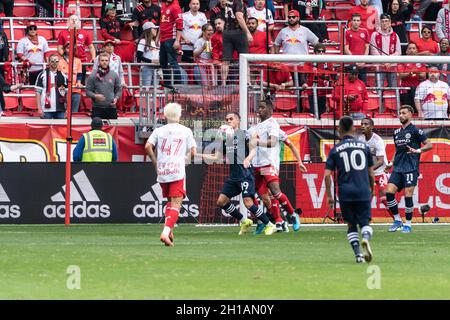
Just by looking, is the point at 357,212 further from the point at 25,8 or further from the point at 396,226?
the point at 25,8

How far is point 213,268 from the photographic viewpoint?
15.0 meters

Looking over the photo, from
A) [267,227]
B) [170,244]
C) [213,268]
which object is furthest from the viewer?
[267,227]

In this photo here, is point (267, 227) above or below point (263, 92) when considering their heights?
below

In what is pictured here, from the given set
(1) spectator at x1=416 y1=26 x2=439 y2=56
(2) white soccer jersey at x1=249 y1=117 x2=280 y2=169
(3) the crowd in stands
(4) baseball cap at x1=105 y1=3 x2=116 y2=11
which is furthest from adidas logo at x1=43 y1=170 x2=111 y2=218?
(1) spectator at x1=416 y1=26 x2=439 y2=56

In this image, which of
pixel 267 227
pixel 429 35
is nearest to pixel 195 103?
pixel 267 227

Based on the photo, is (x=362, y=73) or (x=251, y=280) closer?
(x=251, y=280)

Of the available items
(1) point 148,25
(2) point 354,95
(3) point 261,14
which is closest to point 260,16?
(3) point 261,14

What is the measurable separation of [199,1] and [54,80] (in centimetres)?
559

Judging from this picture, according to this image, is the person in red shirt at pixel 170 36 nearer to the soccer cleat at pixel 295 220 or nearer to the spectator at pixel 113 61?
the spectator at pixel 113 61

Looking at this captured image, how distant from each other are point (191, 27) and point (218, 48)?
4.67 feet

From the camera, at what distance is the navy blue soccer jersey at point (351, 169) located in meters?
16.1

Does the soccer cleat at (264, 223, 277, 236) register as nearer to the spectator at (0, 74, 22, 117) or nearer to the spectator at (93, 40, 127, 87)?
the spectator at (93, 40, 127, 87)
